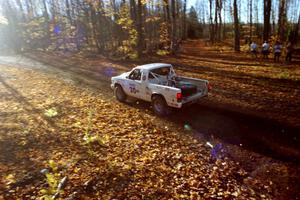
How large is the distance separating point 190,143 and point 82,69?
14831 millimetres

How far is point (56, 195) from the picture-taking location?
5.13 meters

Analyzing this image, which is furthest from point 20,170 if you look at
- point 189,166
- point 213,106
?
point 213,106

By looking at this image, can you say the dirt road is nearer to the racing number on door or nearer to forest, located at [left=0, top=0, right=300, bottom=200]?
forest, located at [left=0, top=0, right=300, bottom=200]

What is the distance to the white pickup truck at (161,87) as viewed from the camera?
8.91 meters

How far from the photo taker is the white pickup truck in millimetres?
8914

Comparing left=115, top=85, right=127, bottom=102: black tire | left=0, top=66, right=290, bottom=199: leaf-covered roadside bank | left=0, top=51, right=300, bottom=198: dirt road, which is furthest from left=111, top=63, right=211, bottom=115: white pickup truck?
left=0, top=66, right=290, bottom=199: leaf-covered roadside bank

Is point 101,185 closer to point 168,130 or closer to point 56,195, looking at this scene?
point 56,195

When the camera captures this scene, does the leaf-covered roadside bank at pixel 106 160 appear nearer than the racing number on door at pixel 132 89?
Yes

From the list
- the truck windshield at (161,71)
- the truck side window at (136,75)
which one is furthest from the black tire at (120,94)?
the truck windshield at (161,71)

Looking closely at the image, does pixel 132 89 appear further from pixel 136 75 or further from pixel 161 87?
pixel 161 87

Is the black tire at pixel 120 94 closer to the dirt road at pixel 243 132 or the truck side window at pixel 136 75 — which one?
the dirt road at pixel 243 132

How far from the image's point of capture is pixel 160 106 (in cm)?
941

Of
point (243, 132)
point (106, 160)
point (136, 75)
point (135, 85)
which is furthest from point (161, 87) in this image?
point (106, 160)

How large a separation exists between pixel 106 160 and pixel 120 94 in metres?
5.22
